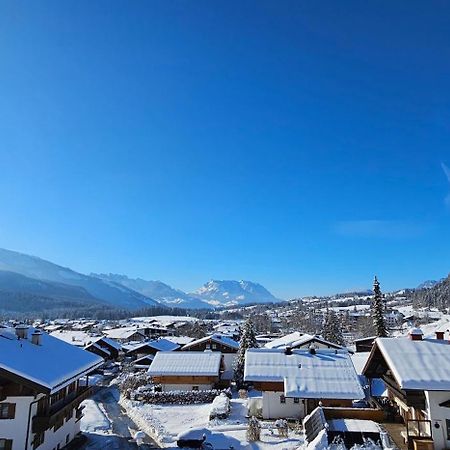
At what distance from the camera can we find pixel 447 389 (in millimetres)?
18750

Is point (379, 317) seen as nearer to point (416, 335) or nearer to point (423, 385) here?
point (416, 335)

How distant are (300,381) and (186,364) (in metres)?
21.2

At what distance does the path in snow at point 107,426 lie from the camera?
29.2 meters

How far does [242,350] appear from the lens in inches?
2253

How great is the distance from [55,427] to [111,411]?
740 inches

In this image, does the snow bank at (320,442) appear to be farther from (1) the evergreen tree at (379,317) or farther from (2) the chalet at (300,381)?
(1) the evergreen tree at (379,317)

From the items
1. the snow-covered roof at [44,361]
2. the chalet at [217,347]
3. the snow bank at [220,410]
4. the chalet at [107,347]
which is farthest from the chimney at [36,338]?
the chalet at [107,347]

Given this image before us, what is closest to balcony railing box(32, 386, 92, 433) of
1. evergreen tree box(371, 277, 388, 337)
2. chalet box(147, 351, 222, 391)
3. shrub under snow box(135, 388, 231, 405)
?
shrub under snow box(135, 388, 231, 405)

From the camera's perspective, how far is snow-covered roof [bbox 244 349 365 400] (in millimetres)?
31875

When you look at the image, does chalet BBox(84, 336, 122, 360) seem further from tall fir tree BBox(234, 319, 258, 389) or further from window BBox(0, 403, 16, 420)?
window BBox(0, 403, 16, 420)

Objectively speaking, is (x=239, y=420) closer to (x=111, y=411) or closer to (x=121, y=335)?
(x=111, y=411)

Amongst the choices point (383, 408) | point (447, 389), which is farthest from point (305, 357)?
point (447, 389)

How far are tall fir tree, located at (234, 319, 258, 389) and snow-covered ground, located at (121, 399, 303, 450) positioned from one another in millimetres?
11185

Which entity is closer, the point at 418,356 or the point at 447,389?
the point at 447,389
